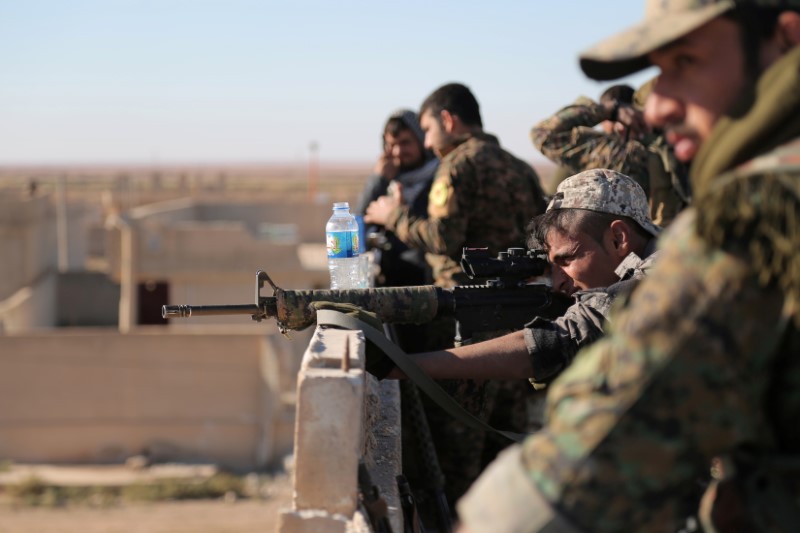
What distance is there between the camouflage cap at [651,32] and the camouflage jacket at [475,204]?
311 cm

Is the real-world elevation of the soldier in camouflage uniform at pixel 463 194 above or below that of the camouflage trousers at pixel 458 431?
above

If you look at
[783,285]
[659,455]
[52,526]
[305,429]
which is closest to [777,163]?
[783,285]

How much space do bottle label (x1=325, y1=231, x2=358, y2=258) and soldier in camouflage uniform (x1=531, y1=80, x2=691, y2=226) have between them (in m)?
1.48

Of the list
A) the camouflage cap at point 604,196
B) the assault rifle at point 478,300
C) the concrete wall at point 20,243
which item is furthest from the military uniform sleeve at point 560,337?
the concrete wall at point 20,243

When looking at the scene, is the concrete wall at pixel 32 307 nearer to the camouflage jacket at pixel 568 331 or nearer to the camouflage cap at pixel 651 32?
the camouflage jacket at pixel 568 331

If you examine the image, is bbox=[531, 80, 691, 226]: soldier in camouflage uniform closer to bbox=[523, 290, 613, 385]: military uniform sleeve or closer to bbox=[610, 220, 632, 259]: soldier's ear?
bbox=[610, 220, 632, 259]: soldier's ear

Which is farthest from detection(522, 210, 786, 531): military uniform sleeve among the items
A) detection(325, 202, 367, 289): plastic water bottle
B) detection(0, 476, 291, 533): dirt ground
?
detection(0, 476, 291, 533): dirt ground

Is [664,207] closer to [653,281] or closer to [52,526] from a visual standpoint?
[653,281]

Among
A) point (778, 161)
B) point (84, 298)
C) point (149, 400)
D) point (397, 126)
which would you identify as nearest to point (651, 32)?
point (778, 161)

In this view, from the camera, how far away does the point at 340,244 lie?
4.38 metres

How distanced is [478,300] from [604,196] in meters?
0.62

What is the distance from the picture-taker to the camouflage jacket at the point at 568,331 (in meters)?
2.97

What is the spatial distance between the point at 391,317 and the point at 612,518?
2026mm

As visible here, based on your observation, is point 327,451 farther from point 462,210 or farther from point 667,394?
point 462,210
